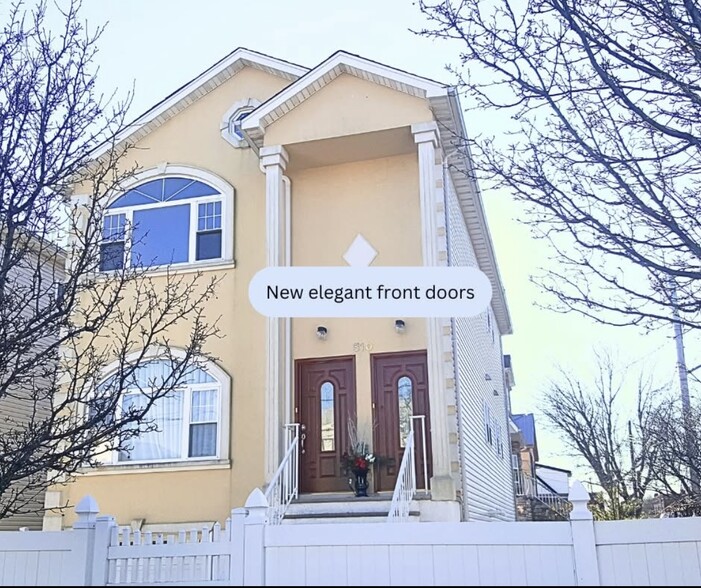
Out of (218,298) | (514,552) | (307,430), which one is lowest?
(514,552)

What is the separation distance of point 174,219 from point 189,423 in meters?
3.44

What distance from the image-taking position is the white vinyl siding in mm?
11875

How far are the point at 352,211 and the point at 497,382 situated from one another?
10.3 m

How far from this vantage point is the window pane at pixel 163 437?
1227 cm

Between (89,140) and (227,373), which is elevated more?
(89,140)

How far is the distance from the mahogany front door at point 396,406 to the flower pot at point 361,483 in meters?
0.30

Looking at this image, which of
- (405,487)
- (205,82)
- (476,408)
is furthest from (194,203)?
(476,408)

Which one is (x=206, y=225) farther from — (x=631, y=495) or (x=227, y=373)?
(x=631, y=495)

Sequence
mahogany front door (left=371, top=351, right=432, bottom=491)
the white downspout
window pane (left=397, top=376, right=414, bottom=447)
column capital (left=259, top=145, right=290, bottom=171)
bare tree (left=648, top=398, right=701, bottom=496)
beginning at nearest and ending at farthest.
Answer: mahogany front door (left=371, top=351, right=432, bottom=491) < window pane (left=397, top=376, right=414, bottom=447) < the white downspout < column capital (left=259, top=145, right=290, bottom=171) < bare tree (left=648, top=398, right=701, bottom=496)

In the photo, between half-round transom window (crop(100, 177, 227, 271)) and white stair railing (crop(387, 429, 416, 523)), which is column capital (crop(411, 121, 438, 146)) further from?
white stair railing (crop(387, 429, 416, 523))

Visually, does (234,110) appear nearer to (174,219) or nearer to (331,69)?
(174,219)

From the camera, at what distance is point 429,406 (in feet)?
36.7

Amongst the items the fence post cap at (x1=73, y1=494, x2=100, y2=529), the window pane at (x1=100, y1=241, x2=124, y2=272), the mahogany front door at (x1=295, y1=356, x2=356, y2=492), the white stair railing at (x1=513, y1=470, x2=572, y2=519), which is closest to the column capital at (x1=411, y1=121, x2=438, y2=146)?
the mahogany front door at (x1=295, y1=356, x2=356, y2=492)

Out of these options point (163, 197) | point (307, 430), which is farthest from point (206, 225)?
point (307, 430)
